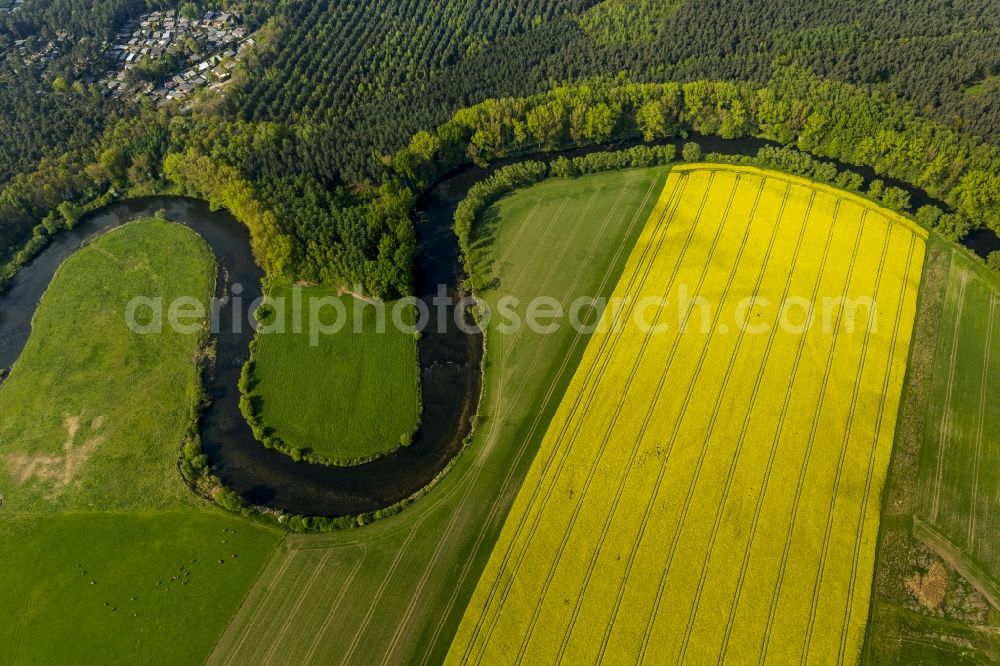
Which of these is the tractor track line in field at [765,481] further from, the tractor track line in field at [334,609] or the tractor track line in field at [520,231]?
the tractor track line in field at [520,231]

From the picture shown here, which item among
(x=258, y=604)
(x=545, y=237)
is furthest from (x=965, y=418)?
(x=258, y=604)

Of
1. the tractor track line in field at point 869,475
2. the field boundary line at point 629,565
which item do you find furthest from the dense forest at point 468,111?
the field boundary line at point 629,565

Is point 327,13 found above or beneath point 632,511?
above

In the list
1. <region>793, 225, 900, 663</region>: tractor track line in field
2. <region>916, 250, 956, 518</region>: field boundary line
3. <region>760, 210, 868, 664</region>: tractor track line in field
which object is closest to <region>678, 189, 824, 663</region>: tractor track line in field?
<region>760, 210, 868, 664</region>: tractor track line in field

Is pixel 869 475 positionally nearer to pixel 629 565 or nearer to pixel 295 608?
pixel 629 565

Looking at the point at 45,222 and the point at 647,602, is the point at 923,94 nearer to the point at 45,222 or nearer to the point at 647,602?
the point at 647,602

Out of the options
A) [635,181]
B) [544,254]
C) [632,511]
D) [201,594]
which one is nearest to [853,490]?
[632,511]

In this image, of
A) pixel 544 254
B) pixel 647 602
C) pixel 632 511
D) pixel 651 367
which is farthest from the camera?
pixel 544 254
